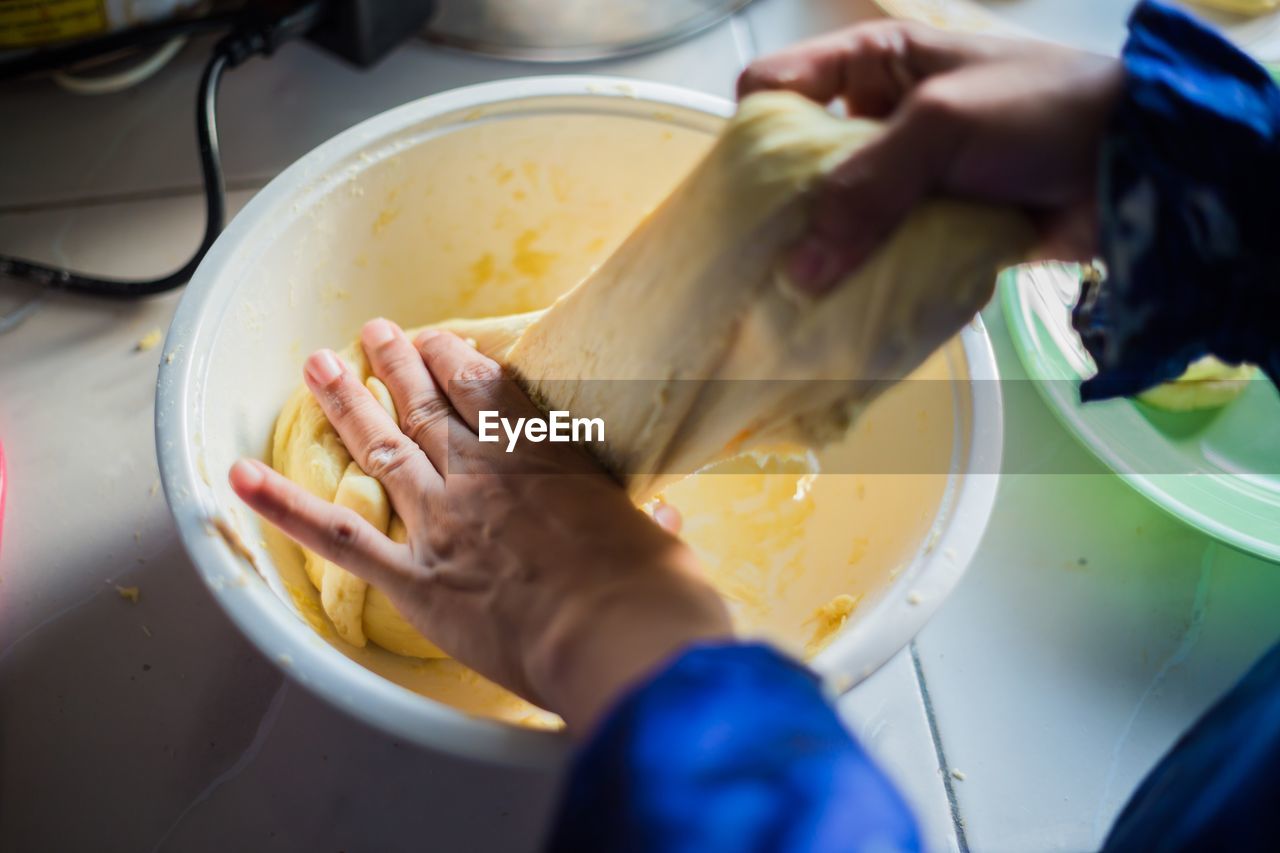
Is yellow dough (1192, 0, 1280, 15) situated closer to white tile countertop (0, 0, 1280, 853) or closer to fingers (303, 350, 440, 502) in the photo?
white tile countertop (0, 0, 1280, 853)

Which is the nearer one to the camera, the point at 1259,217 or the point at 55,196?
the point at 1259,217

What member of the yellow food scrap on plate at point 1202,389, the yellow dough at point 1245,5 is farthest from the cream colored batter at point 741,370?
the yellow dough at point 1245,5

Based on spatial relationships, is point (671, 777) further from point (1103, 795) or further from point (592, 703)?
point (1103, 795)

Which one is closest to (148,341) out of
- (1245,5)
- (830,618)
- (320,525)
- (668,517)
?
(320,525)

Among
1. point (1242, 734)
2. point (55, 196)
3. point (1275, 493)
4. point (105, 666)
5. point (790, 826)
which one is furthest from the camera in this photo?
point (55, 196)

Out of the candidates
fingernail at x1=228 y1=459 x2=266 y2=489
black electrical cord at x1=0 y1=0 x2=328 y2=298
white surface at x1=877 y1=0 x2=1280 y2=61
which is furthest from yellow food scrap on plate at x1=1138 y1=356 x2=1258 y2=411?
black electrical cord at x1=0 y1=0 x2=328 y2=298

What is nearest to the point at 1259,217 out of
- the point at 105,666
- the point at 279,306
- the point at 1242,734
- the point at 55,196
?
the point at 1242,734

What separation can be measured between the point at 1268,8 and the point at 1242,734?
87 centimetres

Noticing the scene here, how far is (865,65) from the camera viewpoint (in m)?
0.53

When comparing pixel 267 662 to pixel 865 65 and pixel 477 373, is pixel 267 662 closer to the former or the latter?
pixel 477 373

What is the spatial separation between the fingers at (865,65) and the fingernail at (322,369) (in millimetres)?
339

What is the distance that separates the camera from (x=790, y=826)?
34cm

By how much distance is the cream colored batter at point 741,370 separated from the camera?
0.49 m

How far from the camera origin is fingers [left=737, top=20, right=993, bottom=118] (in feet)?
1.64
